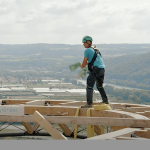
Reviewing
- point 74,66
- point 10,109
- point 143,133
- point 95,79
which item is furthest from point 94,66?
point 143,133

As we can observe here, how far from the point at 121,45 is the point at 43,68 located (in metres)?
51.1

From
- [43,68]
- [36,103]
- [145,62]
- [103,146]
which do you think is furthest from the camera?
[43,68]

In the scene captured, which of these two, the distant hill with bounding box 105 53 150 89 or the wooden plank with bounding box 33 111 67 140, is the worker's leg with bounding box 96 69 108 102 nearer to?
the wooden plank with bounding box 33 111 67 140

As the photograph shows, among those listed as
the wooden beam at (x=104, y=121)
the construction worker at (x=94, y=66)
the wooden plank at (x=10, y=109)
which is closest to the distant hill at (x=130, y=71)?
the wooden plank at (x=10, y=109)

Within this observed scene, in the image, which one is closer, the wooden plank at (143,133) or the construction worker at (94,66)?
the wooden plank at (143,133)

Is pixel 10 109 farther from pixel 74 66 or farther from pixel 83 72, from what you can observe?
pixel 83 72

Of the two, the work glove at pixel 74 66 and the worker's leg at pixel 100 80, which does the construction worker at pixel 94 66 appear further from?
the work glove at pixel 74 66

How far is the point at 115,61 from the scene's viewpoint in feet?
440

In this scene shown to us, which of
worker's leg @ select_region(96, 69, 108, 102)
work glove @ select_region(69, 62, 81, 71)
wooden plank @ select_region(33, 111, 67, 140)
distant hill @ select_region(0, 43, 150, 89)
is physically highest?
distant hill @ select_region(0, 43, 150, 89)

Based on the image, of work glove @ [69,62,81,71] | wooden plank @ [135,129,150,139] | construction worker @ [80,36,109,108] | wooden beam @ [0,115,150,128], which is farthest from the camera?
work glove @ [69,62,81,71]

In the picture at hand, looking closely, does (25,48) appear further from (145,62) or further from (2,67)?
(145,62)

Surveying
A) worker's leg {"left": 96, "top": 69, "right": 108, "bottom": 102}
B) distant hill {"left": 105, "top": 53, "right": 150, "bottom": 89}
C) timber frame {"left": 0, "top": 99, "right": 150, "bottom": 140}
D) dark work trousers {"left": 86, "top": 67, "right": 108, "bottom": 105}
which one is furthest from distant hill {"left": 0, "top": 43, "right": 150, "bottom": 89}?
dark work trousers {"left": 86, "top": 67, "right": 108, "bottom": 105}

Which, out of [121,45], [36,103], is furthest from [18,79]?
[36,103]

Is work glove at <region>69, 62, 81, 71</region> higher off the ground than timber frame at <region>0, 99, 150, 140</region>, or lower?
higher
